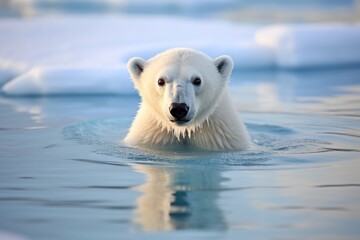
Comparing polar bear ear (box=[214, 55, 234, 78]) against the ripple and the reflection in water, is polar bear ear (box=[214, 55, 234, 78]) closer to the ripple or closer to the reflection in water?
the ripple

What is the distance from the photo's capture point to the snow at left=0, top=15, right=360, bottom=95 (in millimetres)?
8781

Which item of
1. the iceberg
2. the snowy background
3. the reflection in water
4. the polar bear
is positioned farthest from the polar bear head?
the iceberg

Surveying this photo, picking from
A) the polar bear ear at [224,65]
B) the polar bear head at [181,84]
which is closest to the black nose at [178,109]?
the polar bear head at [181,84]

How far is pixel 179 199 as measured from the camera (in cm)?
411

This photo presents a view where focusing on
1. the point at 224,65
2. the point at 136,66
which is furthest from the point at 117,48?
the point at 224,65

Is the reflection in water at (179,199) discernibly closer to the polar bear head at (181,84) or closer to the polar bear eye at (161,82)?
the polar bear head at (181,84)

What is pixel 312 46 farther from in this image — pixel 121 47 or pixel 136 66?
pixel 136 66

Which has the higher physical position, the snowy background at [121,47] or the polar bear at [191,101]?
the snowy background at [121,47]

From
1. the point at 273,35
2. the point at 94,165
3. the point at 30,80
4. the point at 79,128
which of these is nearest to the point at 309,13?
the point at 273,35

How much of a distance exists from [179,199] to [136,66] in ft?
5.47

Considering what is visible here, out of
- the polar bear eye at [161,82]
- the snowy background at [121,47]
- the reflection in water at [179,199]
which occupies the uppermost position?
the snowy background at [121,47]

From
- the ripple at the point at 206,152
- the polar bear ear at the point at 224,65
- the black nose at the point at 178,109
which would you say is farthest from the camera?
the polar bear ear at the point at 224,65

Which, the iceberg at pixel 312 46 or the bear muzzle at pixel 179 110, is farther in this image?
the iceberg at pixel 312 46

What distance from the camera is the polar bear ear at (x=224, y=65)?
545cm
